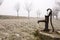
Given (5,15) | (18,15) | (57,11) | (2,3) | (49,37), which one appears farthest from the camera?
(57,11)

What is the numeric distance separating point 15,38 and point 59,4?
11.0 m

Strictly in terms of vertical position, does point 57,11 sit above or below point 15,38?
above

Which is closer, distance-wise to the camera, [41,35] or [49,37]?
[49,37]

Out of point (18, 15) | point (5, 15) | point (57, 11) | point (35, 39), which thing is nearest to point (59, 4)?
point (57, 11)

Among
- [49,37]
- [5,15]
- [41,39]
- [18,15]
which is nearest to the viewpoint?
[49,37]

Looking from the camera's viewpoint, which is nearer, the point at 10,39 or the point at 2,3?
the point at 10,39

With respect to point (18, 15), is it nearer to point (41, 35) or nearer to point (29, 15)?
point (29, 15)

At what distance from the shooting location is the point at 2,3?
10.5 meters

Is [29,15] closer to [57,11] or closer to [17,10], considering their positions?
[17,10]

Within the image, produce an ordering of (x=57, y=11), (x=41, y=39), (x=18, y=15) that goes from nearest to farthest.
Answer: (x=41, y=39)
(x=18, y=15)
(x=57, y=11)

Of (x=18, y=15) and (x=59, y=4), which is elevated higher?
(x=59, y=4)

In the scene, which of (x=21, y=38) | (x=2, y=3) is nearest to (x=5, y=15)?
(x=2, y=3)

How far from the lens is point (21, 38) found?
8.87 feet

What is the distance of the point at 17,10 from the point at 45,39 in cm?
1036
